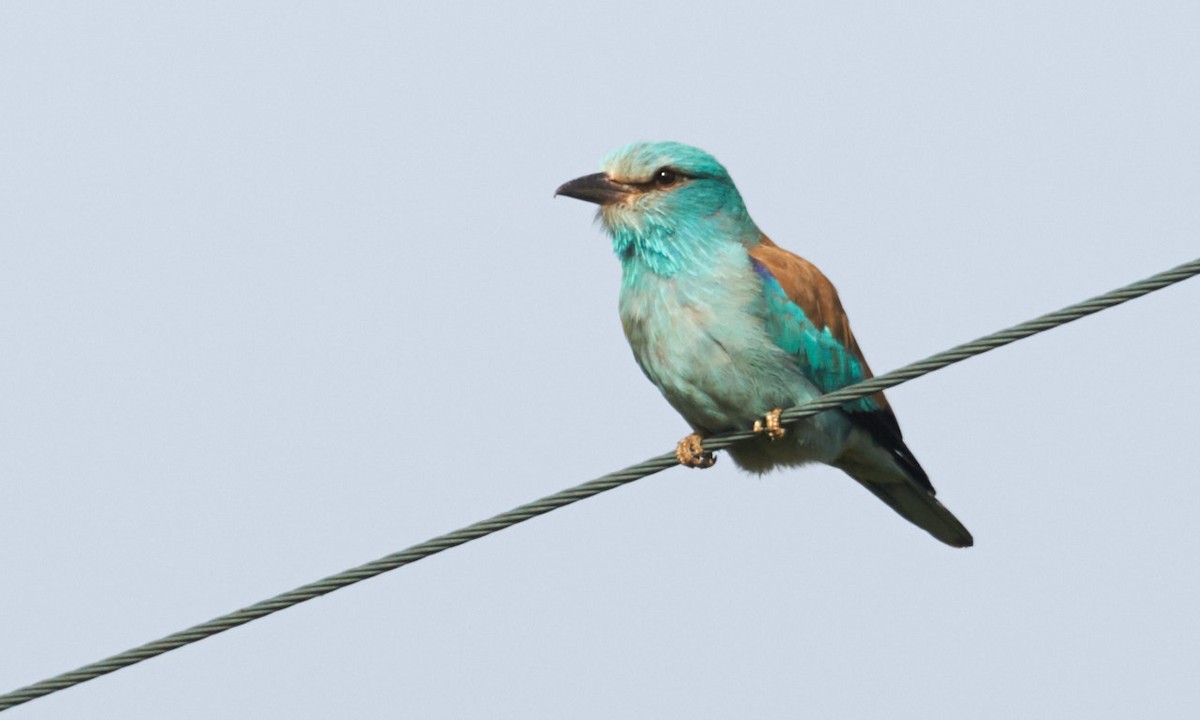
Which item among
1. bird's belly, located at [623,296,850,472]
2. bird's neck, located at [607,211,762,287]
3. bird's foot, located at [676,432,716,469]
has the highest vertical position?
bird's neck, located at [607,211,762,287]

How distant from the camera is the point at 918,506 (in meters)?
7.80

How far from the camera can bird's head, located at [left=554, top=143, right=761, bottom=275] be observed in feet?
23.5

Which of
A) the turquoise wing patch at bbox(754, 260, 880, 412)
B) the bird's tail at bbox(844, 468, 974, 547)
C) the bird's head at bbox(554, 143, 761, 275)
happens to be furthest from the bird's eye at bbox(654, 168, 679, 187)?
the bird's tail at bbox(844, 468, 974, 547)

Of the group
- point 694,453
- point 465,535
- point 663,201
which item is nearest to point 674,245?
point 663,201

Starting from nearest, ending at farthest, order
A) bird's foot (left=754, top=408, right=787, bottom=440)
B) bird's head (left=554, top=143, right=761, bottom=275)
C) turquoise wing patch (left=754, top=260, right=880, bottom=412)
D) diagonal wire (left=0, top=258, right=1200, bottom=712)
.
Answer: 1. diagonal wire (left=0, top=258, right=1200, bottom=712)
2. bird's foot (left=754, top=408, right=787, bottom=440)
3. turquoise wing patch (left=754, top=260, right=880, bottom=412)
4. bird's head (left=554, top=143, right=761, bottom=275)

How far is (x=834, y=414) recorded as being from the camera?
283 inches

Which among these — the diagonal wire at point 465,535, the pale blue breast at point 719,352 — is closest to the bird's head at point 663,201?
the pale blue breast at point 719,352

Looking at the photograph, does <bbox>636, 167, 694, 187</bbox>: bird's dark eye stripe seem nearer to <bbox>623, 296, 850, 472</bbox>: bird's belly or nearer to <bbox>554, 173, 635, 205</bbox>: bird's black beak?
<bbox>554, 173, 635, 205</bbox>: bird's black beak

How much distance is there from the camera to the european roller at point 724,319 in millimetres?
6879

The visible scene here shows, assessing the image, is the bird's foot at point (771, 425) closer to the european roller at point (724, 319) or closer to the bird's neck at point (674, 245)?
the european roller at point (724, 319)

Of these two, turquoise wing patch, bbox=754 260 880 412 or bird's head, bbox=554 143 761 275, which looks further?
bird's head, bbox=554 143 761 275

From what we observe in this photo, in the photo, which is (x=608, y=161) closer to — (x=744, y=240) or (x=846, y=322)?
(x=744, y=240)

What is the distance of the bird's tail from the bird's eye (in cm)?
137

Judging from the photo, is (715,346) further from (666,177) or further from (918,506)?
(918,506)
